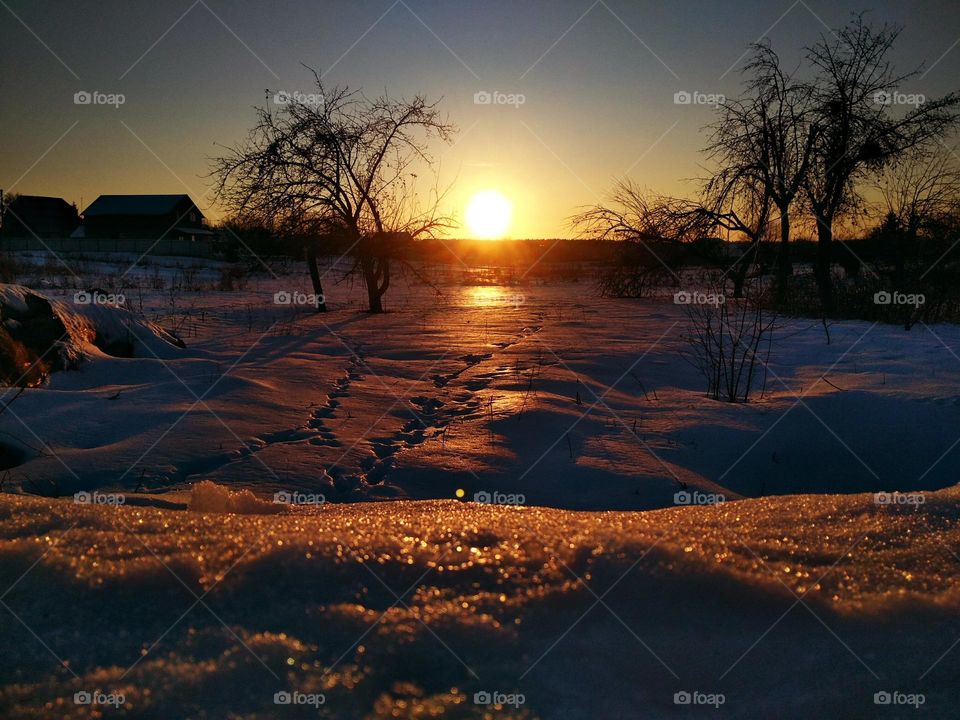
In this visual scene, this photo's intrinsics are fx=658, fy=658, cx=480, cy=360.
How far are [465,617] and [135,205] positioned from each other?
5378cm

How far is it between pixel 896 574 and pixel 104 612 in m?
1.79

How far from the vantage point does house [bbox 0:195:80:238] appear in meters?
49.6

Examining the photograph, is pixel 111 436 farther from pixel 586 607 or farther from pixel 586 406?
pixel 586 607

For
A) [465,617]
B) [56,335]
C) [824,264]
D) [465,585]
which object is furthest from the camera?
[824,264]

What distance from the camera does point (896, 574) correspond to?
61.8 inches

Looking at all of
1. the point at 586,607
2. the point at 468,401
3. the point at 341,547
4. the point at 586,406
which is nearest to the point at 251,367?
the point at 468,401

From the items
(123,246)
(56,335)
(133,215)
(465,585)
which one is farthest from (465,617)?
(133,215)

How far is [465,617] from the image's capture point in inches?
54.0

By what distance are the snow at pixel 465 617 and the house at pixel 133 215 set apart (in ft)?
167

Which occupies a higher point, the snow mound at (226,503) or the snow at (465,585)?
the snow at (465,585)

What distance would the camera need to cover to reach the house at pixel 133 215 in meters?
47.2

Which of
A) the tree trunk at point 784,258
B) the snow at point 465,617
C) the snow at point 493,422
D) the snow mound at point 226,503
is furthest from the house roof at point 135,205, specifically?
the snow at point 465,617

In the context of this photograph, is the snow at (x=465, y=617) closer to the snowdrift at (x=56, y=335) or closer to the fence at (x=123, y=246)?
the snowdrift at (x=56, y=335)

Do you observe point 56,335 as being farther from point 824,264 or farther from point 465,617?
point 824,264
